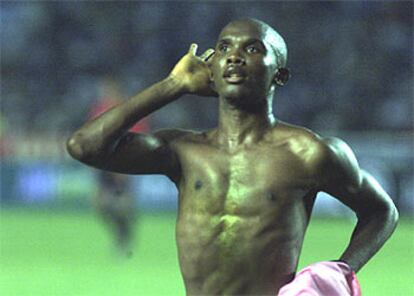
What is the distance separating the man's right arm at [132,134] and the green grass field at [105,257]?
4.97 m

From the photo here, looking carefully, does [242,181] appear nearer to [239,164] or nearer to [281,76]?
[239,164]

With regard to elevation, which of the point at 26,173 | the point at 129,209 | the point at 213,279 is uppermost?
the point at 213,279

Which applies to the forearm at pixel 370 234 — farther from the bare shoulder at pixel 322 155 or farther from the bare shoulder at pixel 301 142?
the bare shoulder at pixel 301 142

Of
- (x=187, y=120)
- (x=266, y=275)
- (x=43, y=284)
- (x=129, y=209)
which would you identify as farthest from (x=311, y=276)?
(x=187, y=120)

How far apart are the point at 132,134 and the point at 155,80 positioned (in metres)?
15.1

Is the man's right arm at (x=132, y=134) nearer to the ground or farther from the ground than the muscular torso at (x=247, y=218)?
farther from the ground

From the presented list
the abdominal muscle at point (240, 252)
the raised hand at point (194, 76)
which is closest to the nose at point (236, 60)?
the raised hand at point (194, 76)

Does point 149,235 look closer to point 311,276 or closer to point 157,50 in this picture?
point 157,50

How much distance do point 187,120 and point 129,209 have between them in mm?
6648

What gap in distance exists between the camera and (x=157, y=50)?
21.2 meters

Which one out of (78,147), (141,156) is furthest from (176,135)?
(78,147)

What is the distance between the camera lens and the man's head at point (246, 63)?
5.12 metres

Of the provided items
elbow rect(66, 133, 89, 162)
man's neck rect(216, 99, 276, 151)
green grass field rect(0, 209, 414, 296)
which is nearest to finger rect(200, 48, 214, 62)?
man's neck rect(216, 99, 276, 151)

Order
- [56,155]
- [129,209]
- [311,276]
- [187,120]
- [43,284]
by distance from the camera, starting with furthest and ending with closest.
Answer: [187,120], [56,155], [129,209], [43,284], [311,276]
